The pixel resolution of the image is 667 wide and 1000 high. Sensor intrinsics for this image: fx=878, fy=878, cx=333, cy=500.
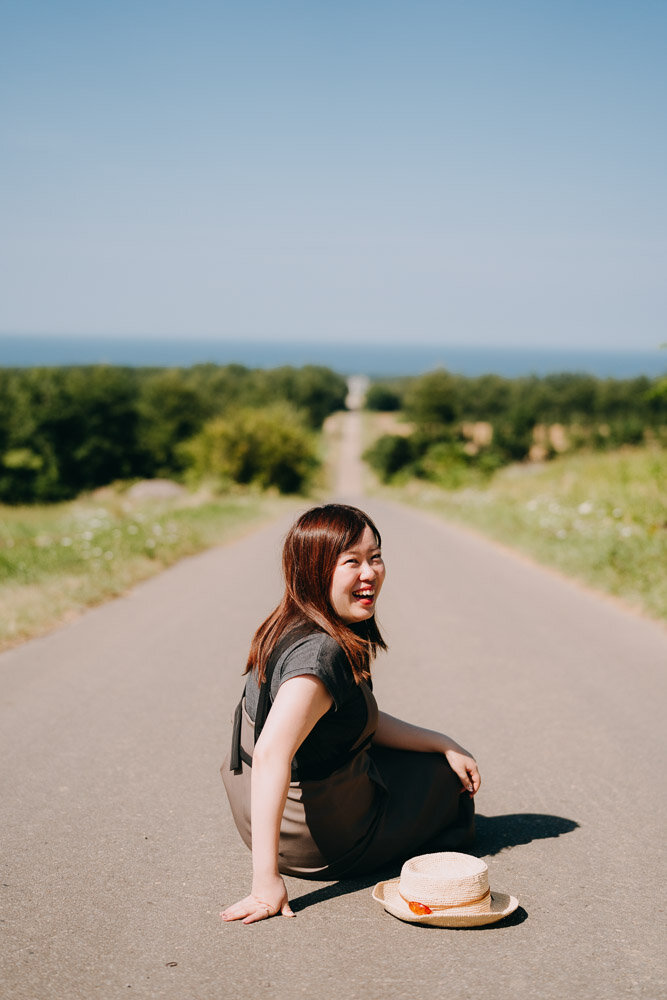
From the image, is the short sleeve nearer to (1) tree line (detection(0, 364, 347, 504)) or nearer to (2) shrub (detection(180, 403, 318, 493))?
(2) shrub (detection(180, 403, 318, 493))

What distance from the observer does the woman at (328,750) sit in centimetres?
295

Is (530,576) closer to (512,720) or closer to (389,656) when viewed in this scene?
(389,656)

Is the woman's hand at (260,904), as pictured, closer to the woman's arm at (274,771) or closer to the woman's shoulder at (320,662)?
the woman's arm at (274,771)

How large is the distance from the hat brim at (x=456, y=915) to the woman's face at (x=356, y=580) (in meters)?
1.00

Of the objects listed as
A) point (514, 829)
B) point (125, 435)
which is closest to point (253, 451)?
point (125, 435)

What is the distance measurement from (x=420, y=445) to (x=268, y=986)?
270 feet

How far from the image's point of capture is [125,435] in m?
78.8

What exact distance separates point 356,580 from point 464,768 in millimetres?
958

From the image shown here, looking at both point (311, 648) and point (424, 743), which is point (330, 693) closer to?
point (311, 648)

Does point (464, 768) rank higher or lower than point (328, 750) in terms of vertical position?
lower

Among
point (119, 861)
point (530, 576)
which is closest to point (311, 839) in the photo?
point (119, 861)

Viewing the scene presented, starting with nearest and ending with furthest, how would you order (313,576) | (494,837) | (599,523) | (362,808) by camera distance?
(313,576)
(362,808)
(494,837)
(599,523)

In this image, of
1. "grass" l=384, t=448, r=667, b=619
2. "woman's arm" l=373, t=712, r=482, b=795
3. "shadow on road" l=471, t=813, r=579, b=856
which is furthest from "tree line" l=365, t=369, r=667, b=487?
"woman's arm" l=373, t=712, r=482, b=795

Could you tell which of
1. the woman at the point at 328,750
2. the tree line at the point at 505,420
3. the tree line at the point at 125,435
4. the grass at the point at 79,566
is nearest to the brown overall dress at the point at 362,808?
the woman at the point at 328,750
